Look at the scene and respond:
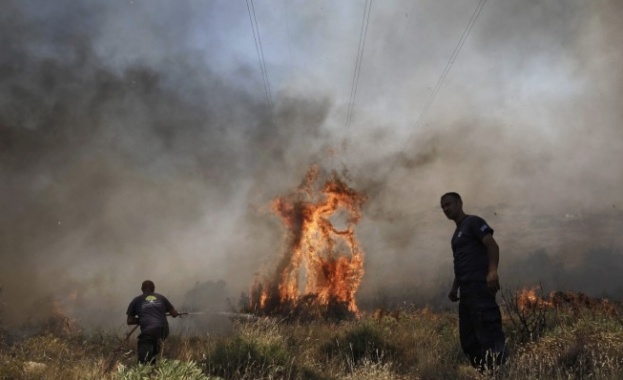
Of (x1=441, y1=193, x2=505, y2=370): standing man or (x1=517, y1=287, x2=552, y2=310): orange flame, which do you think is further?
(x1=517, y1=287, x2=552, y2=310): orange flame

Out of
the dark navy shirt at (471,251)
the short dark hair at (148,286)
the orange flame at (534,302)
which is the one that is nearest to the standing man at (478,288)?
the dark navy shirt at (471,251)

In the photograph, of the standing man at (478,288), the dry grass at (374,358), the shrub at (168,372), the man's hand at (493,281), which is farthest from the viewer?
the standing man at (478,288)

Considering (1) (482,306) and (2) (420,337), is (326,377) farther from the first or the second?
(2) (420,337)

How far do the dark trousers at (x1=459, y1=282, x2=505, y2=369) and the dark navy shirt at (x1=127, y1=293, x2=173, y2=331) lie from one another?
18.9 feet

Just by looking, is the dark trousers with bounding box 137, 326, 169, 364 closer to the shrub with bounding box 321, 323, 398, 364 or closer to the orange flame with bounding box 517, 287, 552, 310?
the shrub with bounding box 321, 323, 398, 364

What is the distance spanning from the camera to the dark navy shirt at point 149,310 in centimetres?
881

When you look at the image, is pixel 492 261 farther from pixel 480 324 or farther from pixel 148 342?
pixel 148 342

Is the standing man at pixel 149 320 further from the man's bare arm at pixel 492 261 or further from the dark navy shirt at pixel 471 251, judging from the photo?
the man's bare arm at pixel 492 261

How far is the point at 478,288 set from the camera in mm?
5367

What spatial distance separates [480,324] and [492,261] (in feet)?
2.33

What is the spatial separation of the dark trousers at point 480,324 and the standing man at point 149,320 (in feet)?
18.2

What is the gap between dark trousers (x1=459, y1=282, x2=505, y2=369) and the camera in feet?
17.0

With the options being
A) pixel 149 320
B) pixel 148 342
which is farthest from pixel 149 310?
pixel 148 342

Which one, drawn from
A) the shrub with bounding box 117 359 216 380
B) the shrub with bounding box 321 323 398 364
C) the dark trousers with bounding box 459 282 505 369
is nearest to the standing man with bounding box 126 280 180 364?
the shrub with bounding box 321 323 398 364
